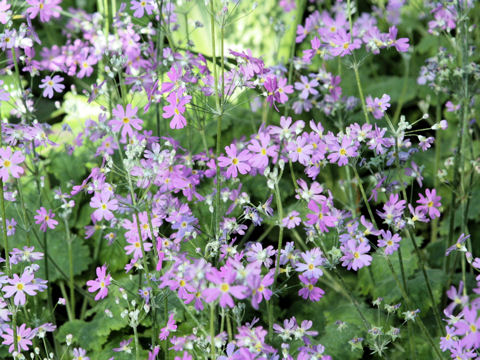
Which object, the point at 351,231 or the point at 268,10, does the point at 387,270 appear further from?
the point at 268,10

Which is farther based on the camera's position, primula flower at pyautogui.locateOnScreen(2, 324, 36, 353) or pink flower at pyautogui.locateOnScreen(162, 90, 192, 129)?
primula flower at pyautogui.locateOnScreen(2, 324, 36, 353)

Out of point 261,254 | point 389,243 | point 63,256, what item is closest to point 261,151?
point 261,254

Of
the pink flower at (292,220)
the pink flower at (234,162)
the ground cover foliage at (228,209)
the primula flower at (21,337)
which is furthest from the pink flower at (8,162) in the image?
the pink flower at (292,220)

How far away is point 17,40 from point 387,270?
8.07ft

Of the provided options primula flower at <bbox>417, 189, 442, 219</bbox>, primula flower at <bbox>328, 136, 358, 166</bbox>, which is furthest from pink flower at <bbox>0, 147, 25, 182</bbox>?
primula flower at <bbox>417, 189, 442, 219</bbox>

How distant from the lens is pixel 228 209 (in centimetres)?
324

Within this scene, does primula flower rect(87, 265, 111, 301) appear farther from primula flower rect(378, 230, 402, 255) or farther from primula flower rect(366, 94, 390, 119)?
primula flower rect(366, 94, 390, 119)

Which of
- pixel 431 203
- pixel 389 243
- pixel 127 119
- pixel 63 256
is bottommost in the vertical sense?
pixel 63 256

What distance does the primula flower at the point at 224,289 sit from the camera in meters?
1.77

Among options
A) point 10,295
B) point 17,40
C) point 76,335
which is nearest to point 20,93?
point 17,40

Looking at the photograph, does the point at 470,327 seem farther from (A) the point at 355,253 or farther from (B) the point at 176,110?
(B) the point at 176,110

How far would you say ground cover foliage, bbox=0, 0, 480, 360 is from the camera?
92.7 inches

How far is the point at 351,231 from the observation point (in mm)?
2549

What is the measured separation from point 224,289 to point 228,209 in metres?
1.43
